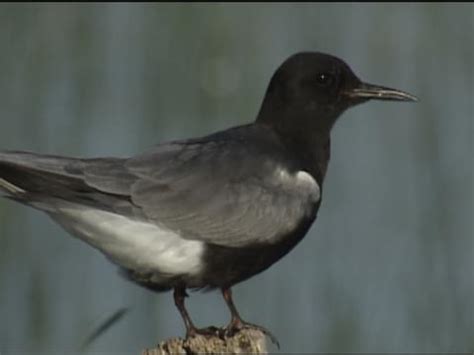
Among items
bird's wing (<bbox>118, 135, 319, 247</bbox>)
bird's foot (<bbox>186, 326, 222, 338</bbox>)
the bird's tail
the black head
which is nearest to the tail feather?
the bird's tail

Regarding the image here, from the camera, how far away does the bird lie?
22.4 feet

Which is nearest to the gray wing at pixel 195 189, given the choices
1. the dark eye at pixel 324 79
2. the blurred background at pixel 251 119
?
the dark eye at pixel 324 79

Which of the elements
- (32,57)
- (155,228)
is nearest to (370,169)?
(32,57)

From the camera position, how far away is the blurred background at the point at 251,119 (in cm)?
821

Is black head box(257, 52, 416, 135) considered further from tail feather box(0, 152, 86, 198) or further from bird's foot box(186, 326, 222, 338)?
tail feather box(0, 152, 86, 198)

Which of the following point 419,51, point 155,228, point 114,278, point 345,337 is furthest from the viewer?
point 419,51

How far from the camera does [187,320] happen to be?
712cm

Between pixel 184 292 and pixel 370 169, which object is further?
pixel 370 169

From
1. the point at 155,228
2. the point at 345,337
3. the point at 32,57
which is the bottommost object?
the point at 345,337

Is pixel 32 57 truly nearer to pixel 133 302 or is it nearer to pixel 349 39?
pixel 133 302

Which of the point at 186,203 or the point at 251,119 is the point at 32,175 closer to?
the point at 186,203

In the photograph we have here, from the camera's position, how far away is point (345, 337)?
8.24 meters

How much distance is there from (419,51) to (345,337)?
1.99 meters

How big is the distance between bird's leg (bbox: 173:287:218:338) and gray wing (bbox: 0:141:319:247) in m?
0.34
